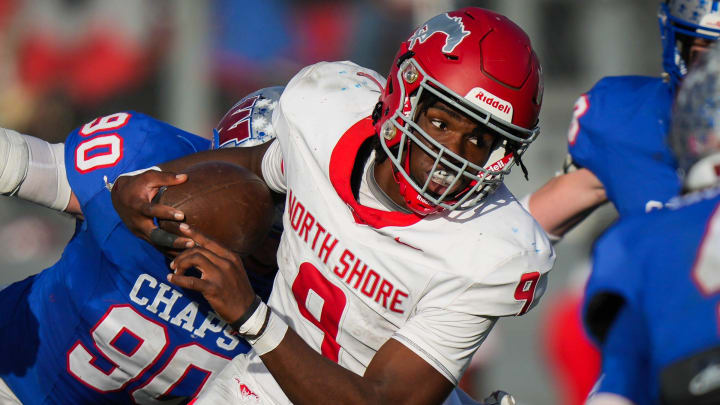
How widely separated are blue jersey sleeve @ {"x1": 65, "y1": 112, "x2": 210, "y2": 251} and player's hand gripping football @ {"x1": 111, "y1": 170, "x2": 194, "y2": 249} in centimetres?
26

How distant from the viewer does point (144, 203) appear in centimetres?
287

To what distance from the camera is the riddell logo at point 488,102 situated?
2.74 metres

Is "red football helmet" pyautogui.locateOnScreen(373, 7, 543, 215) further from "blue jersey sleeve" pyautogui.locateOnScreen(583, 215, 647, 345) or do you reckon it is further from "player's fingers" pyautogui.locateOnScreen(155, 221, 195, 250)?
"blue jersey sleeve" pyautogui.locateOnScreen(583, 215, 647, 345)

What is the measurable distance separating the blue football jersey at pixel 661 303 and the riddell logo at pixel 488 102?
3.34 feet

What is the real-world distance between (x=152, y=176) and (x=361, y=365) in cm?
83

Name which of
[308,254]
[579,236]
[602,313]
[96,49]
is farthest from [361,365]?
[96,49]

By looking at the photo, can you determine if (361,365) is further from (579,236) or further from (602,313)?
(579,236)

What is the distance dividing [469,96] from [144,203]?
3.21ft

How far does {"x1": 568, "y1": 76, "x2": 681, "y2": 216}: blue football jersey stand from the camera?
131 inches

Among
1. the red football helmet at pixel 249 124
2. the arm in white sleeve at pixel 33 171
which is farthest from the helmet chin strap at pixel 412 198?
the arm in white sleeve at pixel 33 171

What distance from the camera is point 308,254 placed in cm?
296

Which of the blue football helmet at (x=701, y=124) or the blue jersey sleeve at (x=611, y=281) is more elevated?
the blue football helmet at (x=701, y=124)

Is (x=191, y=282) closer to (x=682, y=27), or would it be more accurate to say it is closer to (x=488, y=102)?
(x=488, y=102)

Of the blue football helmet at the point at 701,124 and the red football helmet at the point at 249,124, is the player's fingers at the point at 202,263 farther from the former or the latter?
the blue football helmet at the point at 701,124
